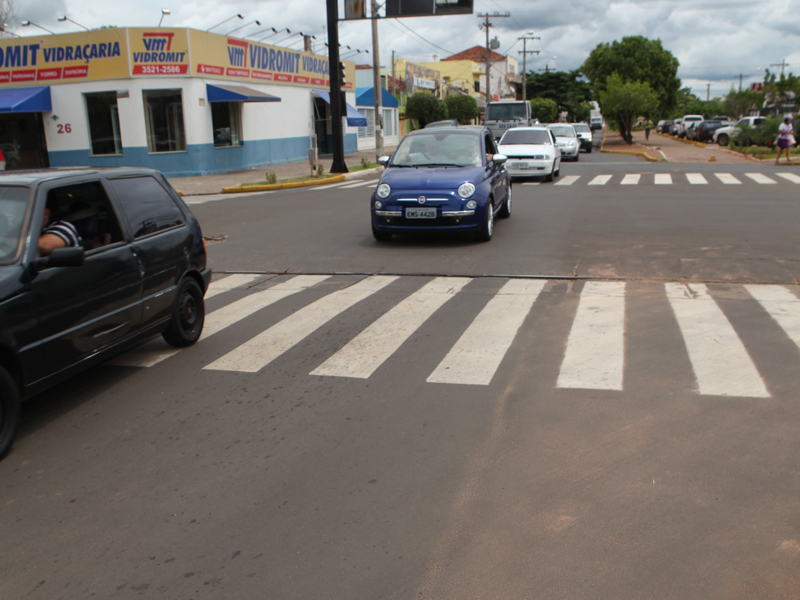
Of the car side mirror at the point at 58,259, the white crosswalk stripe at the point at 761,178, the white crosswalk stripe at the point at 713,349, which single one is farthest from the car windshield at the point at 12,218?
the white crosswalk stripe at the point at 761,178

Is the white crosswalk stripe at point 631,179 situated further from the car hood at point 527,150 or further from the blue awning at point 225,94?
the blue awning at point 225,94

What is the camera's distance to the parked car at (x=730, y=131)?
38.5 m

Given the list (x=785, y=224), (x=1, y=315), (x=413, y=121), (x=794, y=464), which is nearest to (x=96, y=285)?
(x=1, y=315)

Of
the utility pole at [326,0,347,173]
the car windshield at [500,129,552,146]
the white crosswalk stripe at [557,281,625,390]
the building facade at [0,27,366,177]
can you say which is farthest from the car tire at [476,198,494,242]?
the building facade at [0,27,366,177]

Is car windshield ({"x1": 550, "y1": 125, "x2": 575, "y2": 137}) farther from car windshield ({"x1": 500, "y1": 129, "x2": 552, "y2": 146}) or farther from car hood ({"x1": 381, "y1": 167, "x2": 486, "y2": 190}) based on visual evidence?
car hood ({"x1": 381, "y1": 167, "x2": 486, "y2": 190})

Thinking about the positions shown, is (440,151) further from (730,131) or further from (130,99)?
(730,131)

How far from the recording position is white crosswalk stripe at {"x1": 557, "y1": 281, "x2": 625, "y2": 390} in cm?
549

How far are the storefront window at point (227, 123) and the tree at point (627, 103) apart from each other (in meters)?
32.1

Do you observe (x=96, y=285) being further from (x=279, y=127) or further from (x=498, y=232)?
(x=279, y=127)

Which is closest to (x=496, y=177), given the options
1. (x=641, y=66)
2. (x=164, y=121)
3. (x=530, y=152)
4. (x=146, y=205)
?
(x=146, y=205)

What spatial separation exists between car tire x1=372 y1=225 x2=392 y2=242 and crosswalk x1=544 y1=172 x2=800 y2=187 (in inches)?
375

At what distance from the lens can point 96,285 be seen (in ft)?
16.9

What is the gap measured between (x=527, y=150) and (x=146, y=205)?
16369mm

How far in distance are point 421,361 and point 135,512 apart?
9.21ft
